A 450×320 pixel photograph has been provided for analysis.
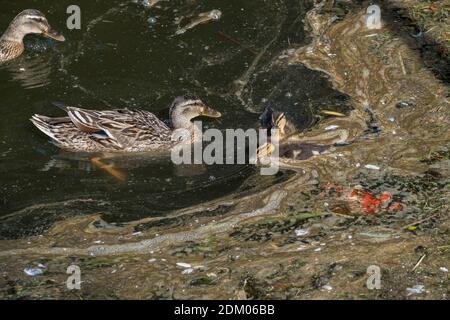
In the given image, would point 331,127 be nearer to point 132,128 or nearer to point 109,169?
point 132,128

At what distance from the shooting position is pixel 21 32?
10.8 m

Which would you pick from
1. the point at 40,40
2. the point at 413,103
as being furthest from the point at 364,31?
the point at 40,40

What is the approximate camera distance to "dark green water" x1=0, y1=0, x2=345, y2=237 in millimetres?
8148

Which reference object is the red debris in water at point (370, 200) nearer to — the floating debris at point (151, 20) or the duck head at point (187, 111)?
the duck head at point (187, 111)

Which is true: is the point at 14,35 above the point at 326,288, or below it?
above

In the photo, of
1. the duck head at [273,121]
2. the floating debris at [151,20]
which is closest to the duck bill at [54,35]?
the floating debris at [151,20]

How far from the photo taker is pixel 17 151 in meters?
8.84

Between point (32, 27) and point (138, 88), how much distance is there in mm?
1818

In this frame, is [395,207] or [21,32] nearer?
[395,207]

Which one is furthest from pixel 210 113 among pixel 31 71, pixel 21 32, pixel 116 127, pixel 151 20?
pixel 21 32

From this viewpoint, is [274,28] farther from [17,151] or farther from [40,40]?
[17,151]

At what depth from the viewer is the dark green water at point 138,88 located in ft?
26.7

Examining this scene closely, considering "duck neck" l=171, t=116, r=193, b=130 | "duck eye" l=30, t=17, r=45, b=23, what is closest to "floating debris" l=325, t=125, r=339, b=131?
"duck neck" l=171, t=116, r=193, b=130

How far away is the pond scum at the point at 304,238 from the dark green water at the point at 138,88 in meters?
0.34
